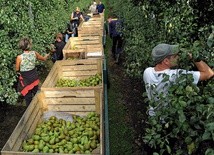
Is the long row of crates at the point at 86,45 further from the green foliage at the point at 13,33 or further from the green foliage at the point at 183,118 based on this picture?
the green foliage at the point at 183,118

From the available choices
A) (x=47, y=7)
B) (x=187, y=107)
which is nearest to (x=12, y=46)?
(x=47, y=7)

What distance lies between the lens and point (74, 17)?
48.1 feet

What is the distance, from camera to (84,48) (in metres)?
10.1

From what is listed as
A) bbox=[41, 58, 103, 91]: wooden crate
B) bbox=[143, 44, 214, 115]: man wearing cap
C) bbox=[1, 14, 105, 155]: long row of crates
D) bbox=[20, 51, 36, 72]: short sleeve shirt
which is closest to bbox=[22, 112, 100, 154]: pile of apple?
bbox=[1, 14, 105, 155]: long row of crates

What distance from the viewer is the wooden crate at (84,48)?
9.50 meters

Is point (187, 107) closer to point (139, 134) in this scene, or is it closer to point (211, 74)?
point (211, 74)

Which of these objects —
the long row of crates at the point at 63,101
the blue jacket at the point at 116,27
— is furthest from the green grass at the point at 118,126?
the blue jacket at the point at 116,27

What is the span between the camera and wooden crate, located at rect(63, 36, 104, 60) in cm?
950

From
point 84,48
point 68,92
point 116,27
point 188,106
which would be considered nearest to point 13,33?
point 68,92

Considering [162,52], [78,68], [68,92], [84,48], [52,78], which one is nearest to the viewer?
[162,52]

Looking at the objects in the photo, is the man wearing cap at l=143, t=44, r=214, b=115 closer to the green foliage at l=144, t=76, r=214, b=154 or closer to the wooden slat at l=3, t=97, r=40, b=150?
the green foliage at l=144, t=76, r=214, b=154

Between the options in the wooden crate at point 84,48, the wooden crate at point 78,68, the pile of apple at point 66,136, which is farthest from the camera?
the wooden crate at point 84,48

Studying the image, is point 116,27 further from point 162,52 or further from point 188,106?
point 188,106

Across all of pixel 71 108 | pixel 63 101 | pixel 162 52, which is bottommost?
pixel 71 108
